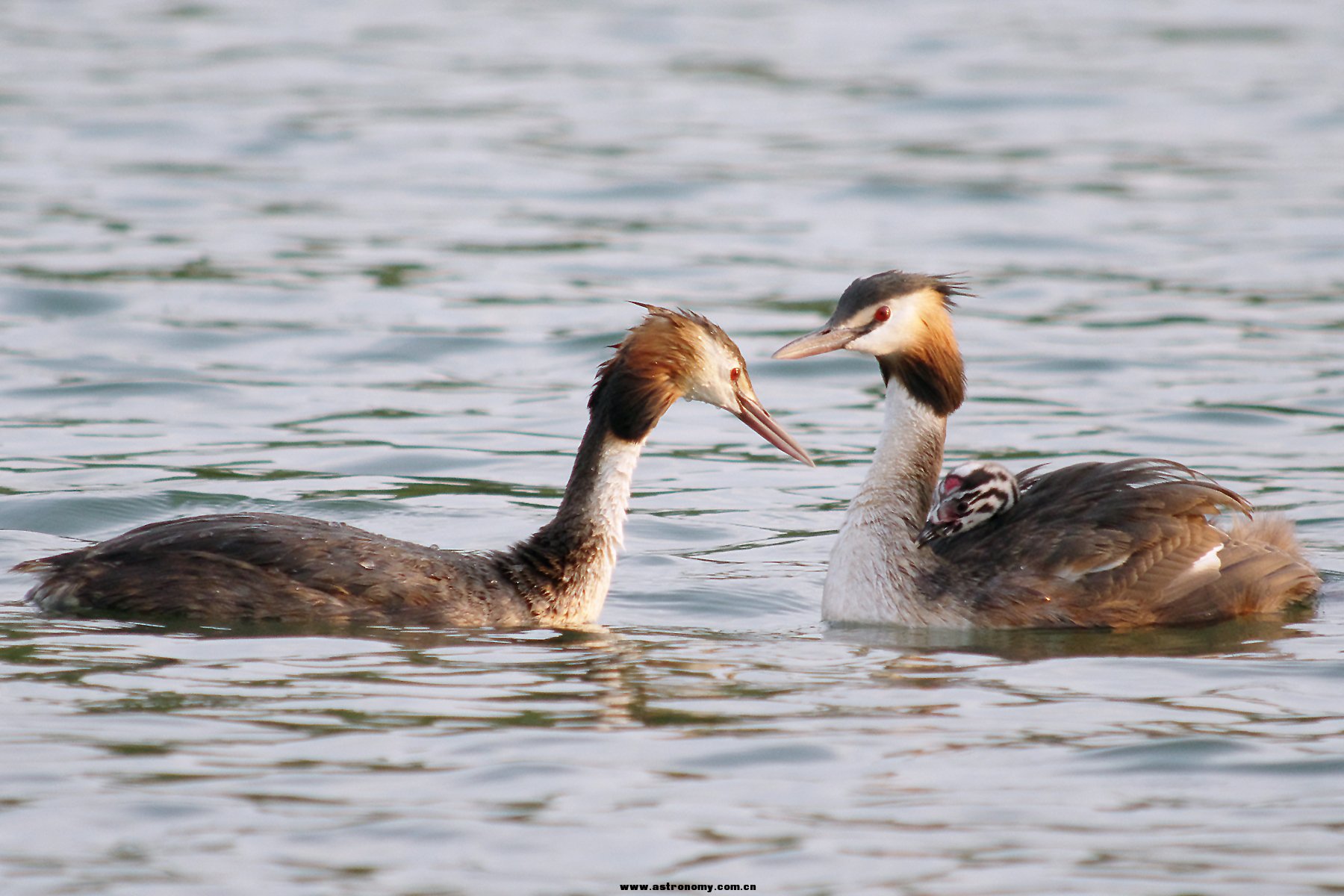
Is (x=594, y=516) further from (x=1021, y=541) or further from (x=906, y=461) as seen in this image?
(x=1021, y=541)

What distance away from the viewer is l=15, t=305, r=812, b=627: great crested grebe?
7910mm

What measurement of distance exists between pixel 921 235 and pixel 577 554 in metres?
10.1

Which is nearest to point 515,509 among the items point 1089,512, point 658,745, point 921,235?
point 1089,512

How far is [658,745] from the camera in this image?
6.55 m

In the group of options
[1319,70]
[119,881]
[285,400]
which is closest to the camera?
[119,881]

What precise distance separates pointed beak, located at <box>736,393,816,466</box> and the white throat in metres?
0.39

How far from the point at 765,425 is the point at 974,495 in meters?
0.93

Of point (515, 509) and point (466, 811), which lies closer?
point (466, 811)

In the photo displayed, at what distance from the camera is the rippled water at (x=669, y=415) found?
5863 millimetres

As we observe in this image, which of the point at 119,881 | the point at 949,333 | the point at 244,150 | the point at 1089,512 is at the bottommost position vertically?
the point at 119,881

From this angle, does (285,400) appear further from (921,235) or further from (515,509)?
(921,235)

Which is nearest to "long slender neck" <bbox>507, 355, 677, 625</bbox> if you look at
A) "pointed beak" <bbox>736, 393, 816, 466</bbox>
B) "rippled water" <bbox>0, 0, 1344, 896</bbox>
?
"rippled water" <bbox>0, 0, 1344, 896</bbox>

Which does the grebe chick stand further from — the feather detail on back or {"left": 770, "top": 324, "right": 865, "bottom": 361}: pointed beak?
{"left": 770, "top": 324, "right": 865, "bottom": 361}: pointed beak

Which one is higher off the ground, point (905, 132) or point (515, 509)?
point (905, 132)
